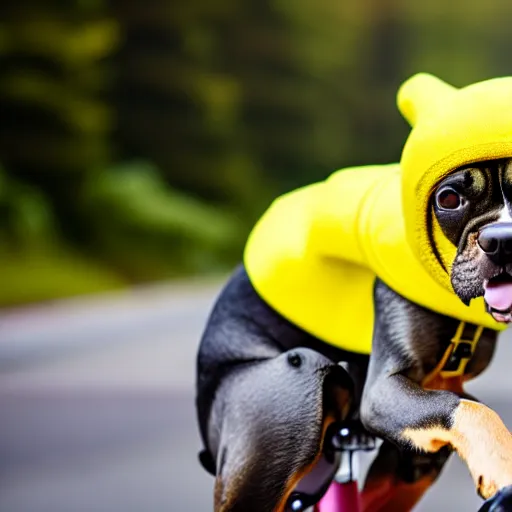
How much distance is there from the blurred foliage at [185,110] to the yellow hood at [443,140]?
3.98 m

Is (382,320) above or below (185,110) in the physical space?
below

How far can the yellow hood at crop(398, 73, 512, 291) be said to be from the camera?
2.72ft

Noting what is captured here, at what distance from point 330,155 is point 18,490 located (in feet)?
11.4

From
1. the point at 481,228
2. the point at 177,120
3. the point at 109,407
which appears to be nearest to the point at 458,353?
the point at 481,228

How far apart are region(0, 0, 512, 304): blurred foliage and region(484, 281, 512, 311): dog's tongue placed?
4067 millimetres

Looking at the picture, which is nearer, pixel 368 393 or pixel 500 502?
pixel 500 502

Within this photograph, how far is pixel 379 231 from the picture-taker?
98 centimetres

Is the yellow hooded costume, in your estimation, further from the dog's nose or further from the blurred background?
the blurred background

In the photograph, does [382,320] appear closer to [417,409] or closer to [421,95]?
[417,409]

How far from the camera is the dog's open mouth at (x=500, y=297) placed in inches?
32.4

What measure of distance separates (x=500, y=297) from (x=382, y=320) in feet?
0.67

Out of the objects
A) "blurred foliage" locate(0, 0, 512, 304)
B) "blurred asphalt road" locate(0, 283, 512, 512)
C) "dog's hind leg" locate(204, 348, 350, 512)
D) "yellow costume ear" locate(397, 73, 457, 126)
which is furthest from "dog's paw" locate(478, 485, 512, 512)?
"blurred foliage" locate(0, 0, 512, 304)

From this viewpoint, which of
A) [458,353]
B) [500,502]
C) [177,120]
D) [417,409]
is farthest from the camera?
[177,120]

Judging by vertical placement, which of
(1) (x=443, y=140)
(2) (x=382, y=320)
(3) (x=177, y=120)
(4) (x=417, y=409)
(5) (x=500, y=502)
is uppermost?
(3) (x=177, y=120)
